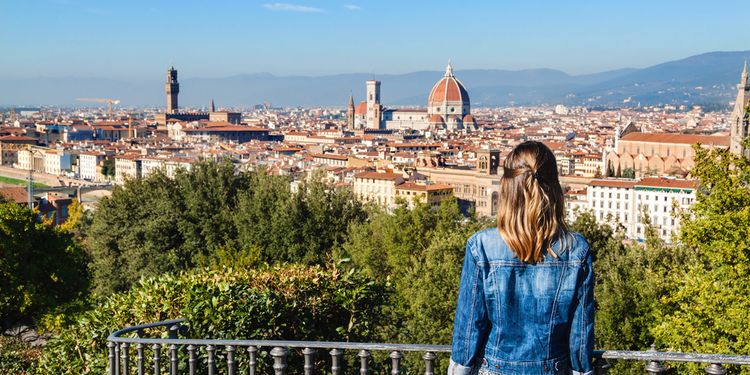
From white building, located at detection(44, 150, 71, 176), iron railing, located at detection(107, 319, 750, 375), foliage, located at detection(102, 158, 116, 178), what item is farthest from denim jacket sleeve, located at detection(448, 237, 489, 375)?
white building, located at detection(44, 150, 71, 176)

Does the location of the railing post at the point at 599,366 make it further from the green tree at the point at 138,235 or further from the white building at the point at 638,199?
the white building at the point at 638,199

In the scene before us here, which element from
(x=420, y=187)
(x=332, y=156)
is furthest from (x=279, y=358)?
(x=332, y=156)

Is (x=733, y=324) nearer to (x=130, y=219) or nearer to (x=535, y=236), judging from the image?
(x=535, y=236)

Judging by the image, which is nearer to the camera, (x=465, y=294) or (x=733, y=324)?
(x=465, y=294)

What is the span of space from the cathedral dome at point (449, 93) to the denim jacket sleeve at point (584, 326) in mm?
151510

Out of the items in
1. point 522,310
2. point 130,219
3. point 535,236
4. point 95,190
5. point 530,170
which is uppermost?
point 530,170

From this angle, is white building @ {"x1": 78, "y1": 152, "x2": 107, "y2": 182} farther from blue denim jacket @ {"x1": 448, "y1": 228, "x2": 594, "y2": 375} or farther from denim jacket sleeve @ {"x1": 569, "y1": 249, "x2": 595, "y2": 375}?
denim jacket sleeve @ {"x1": 569, "y1": 249, "x2": 595, "y2": 375}

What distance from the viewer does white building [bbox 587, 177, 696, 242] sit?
47681 mm

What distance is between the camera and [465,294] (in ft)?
8.21

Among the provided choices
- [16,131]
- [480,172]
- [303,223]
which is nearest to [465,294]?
[303,223]

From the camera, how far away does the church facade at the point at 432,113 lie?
15138 centimetres

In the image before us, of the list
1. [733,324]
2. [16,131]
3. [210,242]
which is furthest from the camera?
[16,131]

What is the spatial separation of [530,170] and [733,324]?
5878 millimetres

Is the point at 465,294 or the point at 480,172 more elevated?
the point at 465,294
